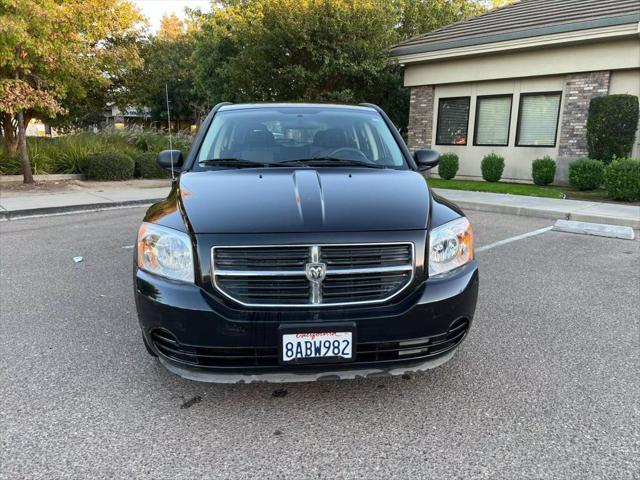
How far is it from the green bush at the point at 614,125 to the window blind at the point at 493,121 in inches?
108

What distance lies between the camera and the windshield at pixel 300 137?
11.8 ft

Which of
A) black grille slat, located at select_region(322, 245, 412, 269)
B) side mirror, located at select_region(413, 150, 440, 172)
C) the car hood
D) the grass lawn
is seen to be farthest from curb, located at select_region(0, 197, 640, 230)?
black grille slat, located at select_region(322, 245, 412, 269)

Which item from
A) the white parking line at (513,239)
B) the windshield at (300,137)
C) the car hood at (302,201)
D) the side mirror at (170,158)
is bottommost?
the white parking line at (513,239)

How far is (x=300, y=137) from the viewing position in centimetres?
375

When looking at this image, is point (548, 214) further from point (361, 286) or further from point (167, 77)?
point (167, 77)

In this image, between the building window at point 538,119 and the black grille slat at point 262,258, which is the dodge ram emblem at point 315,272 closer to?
the black grille slat at point 262,258

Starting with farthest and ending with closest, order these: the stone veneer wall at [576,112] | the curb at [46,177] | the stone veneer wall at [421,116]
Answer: the stone veneer wall at [421,116]
the curb at [46,177]
the stone veneer wall at [576,112]

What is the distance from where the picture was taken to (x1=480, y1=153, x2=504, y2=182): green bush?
13.8 meters

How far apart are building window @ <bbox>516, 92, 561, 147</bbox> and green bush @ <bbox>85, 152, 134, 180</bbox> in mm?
11274

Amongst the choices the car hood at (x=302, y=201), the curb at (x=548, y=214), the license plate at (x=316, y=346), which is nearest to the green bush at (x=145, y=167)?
the curb at (x=548, y=214)

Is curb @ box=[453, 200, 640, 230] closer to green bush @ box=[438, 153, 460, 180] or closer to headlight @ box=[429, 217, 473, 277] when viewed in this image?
green bush @ box=[438, 153, 460, 180]

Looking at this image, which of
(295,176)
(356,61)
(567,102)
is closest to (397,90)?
(356,61)

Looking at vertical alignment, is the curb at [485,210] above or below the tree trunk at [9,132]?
below

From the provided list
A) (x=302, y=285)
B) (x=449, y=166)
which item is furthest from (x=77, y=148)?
(x=302, y=285)
